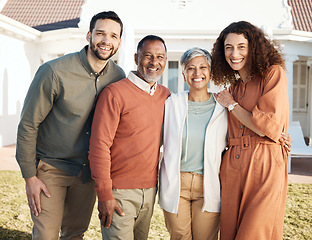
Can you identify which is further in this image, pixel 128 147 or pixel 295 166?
pixel 295 166

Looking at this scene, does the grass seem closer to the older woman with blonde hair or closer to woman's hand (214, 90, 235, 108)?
the older woman with blonde hair

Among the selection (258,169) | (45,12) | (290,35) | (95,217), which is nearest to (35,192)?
(258,169)

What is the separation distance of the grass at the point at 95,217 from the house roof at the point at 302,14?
27.0ft

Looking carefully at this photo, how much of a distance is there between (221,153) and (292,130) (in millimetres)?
7047

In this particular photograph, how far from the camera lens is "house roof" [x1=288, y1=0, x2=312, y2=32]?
40.7 feet

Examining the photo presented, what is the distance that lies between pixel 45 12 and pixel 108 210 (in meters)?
13.0

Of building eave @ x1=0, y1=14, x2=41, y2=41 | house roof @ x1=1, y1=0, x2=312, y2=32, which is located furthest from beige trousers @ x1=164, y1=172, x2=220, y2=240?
house roof @ x1=1, y1=0, x2=312, y2=32

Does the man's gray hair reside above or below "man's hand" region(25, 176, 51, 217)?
above

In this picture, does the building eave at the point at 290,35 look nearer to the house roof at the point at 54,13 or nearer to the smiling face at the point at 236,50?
the house roof at the point at 54,13

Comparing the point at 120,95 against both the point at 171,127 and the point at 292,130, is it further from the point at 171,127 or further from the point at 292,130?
the point at 292,130

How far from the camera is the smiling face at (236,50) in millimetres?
2533

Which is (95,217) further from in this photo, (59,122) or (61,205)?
(59,122)

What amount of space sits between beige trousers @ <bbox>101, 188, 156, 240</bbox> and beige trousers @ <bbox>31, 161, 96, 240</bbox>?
450mm

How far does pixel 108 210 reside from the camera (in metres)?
2.36
